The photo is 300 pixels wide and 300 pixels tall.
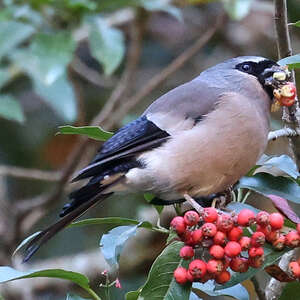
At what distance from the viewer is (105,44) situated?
3453 millimetres

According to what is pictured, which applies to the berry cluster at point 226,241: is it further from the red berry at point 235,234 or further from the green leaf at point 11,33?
the green leaf at point 11,33

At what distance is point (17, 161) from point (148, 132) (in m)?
2.53

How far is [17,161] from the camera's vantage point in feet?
16.4

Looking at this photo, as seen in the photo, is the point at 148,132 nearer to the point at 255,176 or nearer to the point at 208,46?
the point at 255,176

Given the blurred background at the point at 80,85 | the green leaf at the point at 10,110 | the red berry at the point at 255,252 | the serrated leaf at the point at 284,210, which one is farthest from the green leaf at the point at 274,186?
the green leaf at the point at 10,110

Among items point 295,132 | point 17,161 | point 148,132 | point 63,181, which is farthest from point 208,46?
point 295,132

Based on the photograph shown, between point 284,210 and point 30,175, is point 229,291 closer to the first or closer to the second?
point 284,210

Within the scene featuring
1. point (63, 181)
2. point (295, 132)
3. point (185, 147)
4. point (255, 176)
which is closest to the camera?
point (295, 132)

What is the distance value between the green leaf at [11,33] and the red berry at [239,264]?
76.2 inches

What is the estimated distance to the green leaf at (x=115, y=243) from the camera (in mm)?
2076

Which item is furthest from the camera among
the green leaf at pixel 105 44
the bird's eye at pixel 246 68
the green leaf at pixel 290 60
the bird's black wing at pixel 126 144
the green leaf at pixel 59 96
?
the green leaf at pixel 59 96

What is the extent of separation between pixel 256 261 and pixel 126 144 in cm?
81

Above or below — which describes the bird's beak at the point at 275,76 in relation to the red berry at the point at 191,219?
above

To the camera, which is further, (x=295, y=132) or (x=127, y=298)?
(x=295, y=132)
